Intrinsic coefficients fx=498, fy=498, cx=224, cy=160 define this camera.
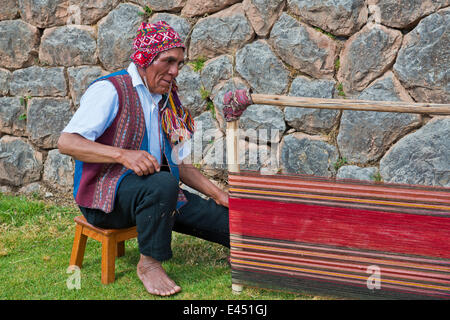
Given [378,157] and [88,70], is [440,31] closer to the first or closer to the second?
[378,157]

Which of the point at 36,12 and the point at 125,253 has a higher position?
the point at 36,12

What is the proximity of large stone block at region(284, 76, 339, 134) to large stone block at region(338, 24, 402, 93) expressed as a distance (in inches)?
4.9

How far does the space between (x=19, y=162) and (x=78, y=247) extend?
6.08ft

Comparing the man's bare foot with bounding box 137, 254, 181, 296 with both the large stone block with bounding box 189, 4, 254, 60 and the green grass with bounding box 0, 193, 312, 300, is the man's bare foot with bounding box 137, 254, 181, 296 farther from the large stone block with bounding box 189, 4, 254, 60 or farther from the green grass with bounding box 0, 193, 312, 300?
the large stone block with bounding box 189, 4, 254, 60

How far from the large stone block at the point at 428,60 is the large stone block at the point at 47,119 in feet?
8.48

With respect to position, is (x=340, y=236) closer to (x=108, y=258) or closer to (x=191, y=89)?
(x=108, y=258)

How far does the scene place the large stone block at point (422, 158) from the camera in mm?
2988

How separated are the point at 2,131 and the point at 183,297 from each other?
2714mm

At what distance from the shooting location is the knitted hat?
2.51 m

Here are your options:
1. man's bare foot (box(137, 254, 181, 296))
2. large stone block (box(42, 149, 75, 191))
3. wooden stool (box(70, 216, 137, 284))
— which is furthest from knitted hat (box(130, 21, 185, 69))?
large stone block (box(42, 149, 75, 191))

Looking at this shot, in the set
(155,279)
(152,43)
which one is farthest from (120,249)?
(152,43)

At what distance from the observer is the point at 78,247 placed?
273 centimetres
